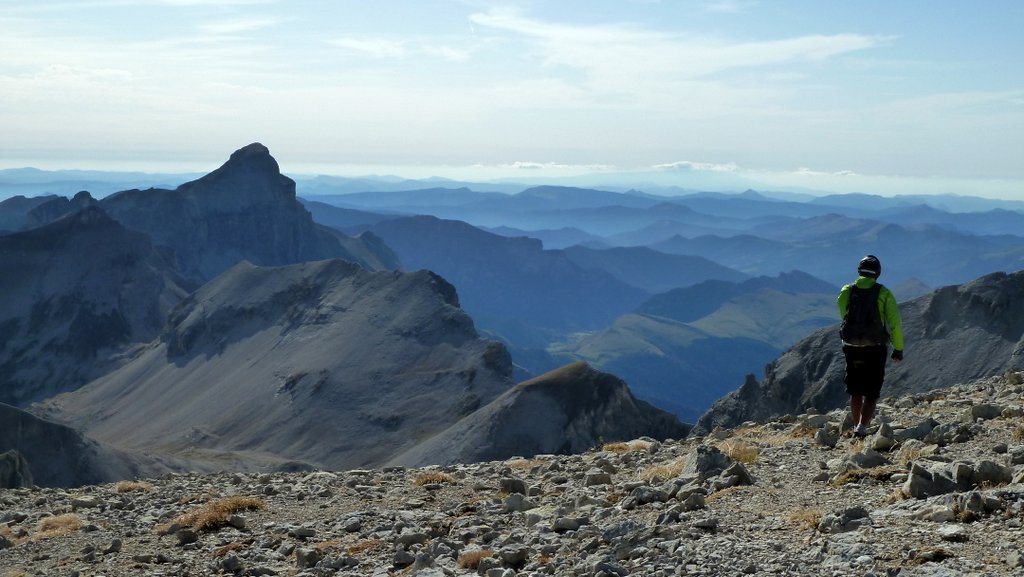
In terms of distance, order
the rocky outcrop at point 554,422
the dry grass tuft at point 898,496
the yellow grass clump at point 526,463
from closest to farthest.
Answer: the dry grass tuft at point 898,496
the yellow grass clump at point 526,463
the rocky outcrop at point 554,422

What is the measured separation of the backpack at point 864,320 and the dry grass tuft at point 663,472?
336cm

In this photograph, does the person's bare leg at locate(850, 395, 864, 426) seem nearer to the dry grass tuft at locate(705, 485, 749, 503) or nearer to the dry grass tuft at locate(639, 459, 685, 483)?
the dry grass tuft at locate(639, 459, 685, 483)

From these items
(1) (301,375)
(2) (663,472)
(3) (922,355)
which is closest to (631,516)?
(2) (663,472)

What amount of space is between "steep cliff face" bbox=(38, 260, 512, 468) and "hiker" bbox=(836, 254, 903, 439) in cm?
10206

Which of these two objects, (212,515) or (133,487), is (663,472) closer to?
(212,515)

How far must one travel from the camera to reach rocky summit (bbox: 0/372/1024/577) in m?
10.8

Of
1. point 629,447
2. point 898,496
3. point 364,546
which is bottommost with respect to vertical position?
point 629,447

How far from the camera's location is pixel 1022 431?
48.8ft

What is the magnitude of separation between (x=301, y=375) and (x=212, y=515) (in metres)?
125

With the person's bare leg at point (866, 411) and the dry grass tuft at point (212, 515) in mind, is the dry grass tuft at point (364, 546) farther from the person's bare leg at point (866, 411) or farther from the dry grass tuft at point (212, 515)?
the person's bare leg at point (866, 411)

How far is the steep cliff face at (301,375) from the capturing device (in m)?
126

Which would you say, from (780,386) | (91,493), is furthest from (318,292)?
(91,493)

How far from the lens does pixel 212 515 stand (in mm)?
16578

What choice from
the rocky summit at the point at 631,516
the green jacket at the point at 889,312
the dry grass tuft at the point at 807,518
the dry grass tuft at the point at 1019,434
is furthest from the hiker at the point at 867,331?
the dry grass tuft at the point at 807,518
